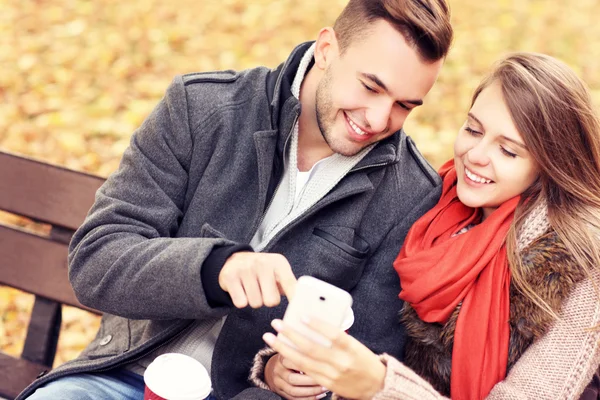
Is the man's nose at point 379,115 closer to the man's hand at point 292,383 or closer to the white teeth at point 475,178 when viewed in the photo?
the white teeth at point 475,178

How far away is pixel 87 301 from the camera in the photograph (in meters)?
2.38

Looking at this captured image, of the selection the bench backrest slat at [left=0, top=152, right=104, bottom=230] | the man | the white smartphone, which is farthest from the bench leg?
the white smartphone

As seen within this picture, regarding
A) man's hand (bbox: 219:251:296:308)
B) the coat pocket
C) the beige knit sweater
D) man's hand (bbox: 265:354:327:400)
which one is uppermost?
man's hand (bbox: 219:251:296:308)

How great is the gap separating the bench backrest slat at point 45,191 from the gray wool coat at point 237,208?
1.60 ft

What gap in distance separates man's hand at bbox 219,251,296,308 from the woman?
0.55 m

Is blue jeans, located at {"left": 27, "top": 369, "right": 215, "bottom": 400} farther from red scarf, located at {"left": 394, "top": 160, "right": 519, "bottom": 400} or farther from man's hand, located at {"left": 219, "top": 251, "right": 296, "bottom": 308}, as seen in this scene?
red scarf, located at {"left": 394, "top": 160, "right": 519, "bottom": 400}

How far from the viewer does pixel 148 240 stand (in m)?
2.30

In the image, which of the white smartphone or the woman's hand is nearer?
the white smartphone

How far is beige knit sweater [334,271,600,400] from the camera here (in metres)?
2.19

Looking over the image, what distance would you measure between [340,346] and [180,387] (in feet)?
1.46

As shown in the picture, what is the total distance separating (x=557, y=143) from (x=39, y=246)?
2.09 m

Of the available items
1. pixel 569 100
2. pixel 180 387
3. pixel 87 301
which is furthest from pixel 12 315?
pixel 569 100

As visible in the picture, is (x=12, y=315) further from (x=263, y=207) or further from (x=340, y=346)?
(x=340, y=346)

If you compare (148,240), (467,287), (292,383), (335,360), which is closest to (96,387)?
(148,240)
